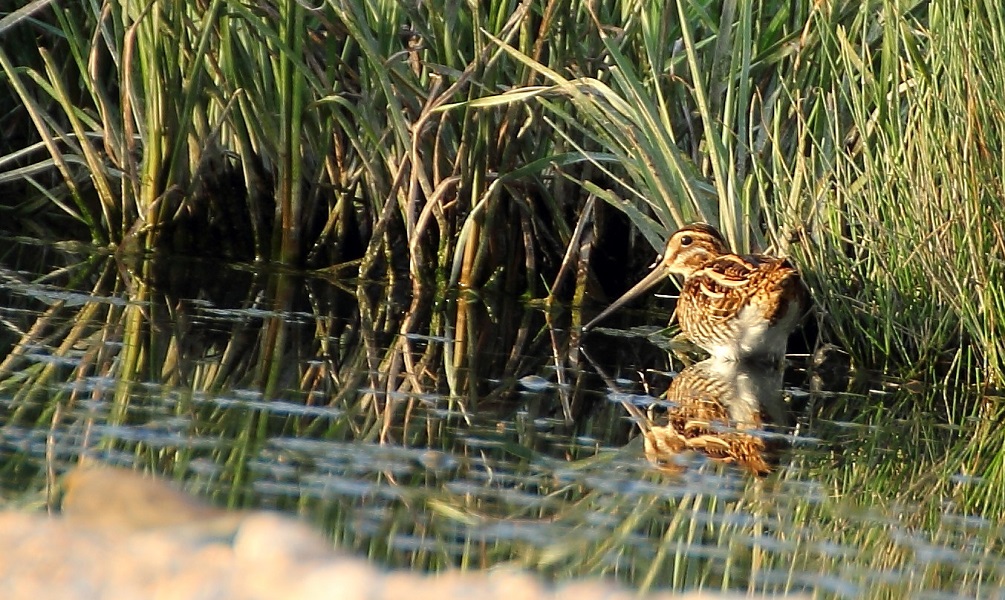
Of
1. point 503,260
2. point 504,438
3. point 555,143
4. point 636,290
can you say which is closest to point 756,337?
point 636,290

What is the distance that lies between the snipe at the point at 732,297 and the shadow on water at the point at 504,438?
12 cm

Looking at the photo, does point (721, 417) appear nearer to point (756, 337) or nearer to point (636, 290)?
point (756, 337)

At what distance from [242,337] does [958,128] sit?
235cm

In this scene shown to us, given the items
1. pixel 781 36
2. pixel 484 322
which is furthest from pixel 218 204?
pixel 781 36

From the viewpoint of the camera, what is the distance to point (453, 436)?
173 inches

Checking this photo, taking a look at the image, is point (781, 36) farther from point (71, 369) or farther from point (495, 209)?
point (71, 369)

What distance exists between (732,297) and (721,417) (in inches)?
42.1

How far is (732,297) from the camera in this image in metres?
5.92

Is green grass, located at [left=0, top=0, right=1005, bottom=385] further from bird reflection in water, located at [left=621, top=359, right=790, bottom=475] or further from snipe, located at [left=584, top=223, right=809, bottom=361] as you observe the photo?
bird reflection in water, located at [left=621, top=359, right=790, bottom=475]

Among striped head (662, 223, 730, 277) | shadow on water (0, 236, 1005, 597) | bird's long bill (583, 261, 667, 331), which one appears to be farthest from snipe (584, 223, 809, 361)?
bird's long bill (583, 261, 667, 331)

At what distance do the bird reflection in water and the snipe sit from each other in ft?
0.31

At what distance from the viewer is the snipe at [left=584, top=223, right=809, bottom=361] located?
580cm

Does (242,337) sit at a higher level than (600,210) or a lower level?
lower

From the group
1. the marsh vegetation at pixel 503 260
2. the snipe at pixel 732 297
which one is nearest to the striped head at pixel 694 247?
the snipe at pixel 732 297
